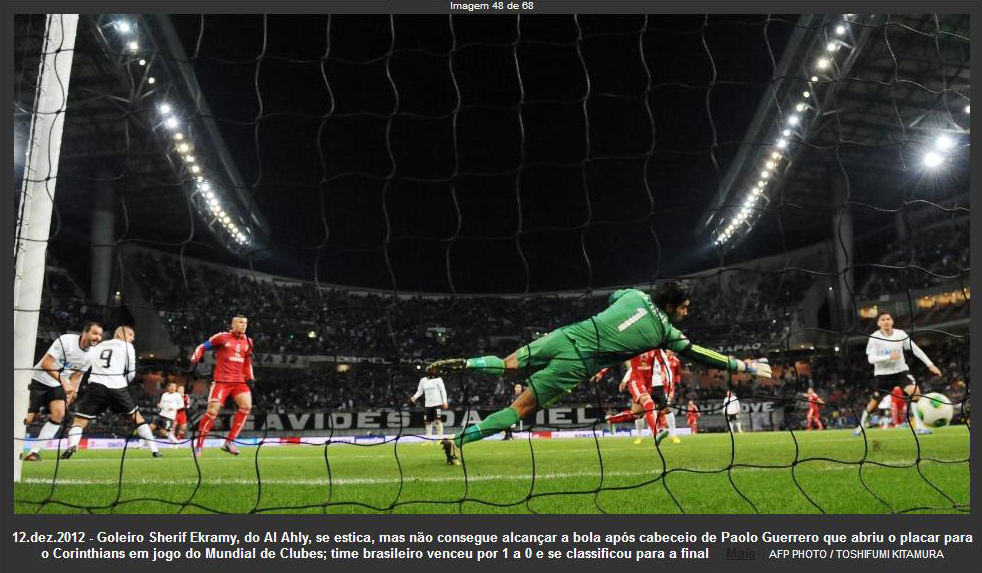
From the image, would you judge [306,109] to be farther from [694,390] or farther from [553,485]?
[553,485]

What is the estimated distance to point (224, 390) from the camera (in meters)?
7.47

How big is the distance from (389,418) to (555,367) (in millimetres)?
18568

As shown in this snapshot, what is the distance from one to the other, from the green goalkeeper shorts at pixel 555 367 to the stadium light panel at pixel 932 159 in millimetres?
21186

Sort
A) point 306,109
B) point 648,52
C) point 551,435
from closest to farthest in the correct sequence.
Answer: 1. point 648,52
2. point 551,435
3. point 306,109

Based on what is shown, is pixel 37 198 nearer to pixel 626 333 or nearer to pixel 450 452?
pixel 450 452

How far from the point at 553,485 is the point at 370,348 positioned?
60.8ft

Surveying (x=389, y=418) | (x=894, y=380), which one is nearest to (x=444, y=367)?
(x=894, y=380)

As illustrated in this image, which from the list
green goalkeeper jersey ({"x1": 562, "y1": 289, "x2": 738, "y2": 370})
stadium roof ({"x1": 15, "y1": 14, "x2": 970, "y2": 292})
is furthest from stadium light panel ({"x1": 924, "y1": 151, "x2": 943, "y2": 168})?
green goalkeeper jersey ({"x1": 562, "y1": 289, "x2": 738, "y2": 370})

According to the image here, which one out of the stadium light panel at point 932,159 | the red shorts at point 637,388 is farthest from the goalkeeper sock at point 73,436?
the stadium light panel at point 932,159

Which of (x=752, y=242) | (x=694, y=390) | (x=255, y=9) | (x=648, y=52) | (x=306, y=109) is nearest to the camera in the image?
(x=255, y=9)

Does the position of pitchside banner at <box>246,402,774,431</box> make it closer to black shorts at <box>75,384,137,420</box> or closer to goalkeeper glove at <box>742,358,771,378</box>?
black shorts at <box>75,384,137,420</box>

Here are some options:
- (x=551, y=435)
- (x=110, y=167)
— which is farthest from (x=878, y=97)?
(x=110, y=167)

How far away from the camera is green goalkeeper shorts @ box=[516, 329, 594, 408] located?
4.49 metres

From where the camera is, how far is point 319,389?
24.4m
